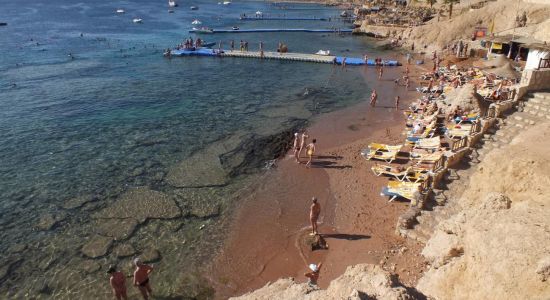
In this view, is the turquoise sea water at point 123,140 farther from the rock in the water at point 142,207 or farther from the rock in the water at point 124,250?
the rock in the water at point 142,207

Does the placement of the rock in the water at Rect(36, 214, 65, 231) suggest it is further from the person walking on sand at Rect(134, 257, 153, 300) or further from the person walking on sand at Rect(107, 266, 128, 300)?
the person walking on sand at Rect(134, 257, 153, 300)

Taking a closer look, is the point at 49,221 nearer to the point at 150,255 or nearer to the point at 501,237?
the point at 150,255

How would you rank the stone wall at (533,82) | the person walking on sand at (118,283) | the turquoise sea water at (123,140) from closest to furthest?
the person walking on sand at (118,283) < the turquoise sea water at (123,140) < the stone wall at (533,82)

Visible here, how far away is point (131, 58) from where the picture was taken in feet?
154

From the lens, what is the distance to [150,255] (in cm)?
1349

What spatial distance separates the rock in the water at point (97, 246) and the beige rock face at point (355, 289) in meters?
7.83

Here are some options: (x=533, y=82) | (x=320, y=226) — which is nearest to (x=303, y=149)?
(x=320, y=226)

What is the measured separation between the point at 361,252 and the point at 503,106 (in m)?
9.84

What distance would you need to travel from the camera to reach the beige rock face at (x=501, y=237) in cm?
644

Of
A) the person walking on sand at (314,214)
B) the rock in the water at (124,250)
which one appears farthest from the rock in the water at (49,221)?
the person walking on sand at (314,214)

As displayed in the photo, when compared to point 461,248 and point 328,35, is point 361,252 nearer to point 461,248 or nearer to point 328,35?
point 461,248

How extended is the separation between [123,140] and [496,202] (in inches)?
784

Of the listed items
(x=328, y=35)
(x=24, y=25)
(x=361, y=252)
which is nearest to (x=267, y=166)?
(x=361, y=252)

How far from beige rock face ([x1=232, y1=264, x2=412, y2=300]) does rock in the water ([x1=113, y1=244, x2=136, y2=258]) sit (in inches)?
278
